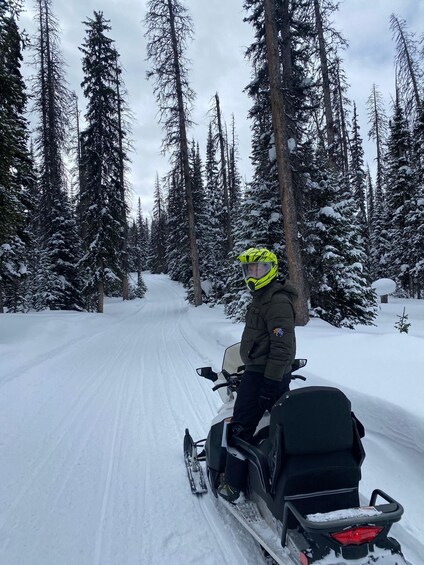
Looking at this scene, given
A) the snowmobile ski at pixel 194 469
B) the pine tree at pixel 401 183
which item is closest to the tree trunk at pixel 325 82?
the pine tree at pixel 401 183

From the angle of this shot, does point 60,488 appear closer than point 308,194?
Yes

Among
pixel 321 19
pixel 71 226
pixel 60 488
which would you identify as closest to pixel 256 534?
pixel 60 488

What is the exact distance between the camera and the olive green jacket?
291 centimetres

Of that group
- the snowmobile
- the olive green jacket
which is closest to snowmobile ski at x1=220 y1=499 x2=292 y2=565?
the snowmobile

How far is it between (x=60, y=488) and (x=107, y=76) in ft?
78.3

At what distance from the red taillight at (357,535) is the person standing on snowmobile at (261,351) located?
1150 millimetres

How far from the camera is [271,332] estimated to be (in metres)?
2.98

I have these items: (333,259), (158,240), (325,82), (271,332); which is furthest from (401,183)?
(158,240)

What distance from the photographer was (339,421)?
2.29 meters

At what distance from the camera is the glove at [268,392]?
9.76 feet

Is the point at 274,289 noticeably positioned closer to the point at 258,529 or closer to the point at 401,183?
the point at 258,529

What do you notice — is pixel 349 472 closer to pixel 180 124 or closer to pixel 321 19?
pixel 321 19

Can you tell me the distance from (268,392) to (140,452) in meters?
2.21

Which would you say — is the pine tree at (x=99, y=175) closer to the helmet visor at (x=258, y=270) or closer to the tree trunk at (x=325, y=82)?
the tree trunk at (x=325, y=82)
